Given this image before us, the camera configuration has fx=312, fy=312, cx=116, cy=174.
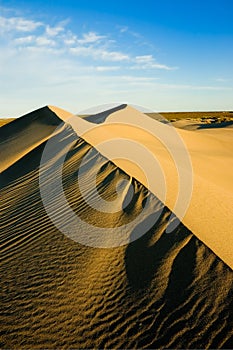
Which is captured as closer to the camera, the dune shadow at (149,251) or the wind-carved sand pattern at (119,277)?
the wind-carved sand pattern at (119,277)

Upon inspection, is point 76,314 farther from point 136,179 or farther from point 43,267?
point 136,179

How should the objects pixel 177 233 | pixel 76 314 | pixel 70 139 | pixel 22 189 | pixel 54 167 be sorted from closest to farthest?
pixel 76 314 → pixel 177 233 → pixel 22 189 → pixel 54 167 → pixel 70 139

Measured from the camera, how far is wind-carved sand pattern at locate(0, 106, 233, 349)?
376cm

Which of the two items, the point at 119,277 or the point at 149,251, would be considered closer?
the point at 119,277

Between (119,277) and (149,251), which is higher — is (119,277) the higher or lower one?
the lower one

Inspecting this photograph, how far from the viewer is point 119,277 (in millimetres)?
4562

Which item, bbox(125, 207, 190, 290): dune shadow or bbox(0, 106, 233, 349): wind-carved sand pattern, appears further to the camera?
bbox(125, 207, 190, 290): dune shadow

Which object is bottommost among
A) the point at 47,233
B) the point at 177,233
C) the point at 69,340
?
the point at 69,340

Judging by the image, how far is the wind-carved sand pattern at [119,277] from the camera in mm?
3762

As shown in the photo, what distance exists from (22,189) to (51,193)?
1823 mm

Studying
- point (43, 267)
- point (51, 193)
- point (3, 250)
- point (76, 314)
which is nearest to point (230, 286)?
point (76, 314)

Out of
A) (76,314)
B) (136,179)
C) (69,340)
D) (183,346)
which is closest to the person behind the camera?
(183,346)

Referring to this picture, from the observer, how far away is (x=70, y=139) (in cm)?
1285

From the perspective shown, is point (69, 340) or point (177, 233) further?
point (177, 233)
